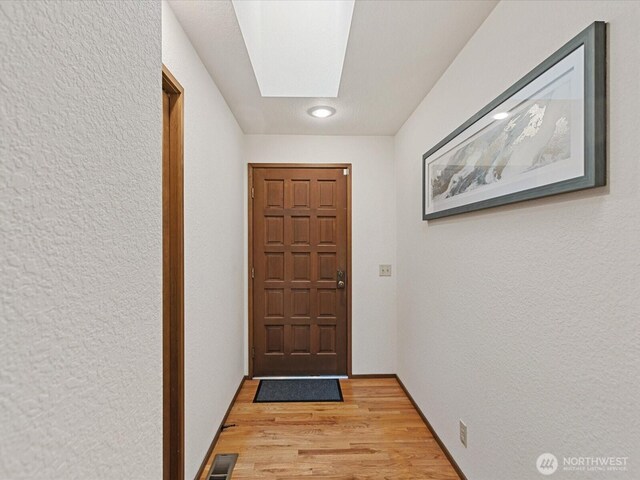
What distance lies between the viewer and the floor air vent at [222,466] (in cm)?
207

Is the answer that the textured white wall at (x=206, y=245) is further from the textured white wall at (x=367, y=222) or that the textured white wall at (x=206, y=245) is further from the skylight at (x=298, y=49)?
the textured white wall at (x=367, y=222)

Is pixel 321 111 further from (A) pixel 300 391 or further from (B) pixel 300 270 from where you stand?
(A) pixel 300 391

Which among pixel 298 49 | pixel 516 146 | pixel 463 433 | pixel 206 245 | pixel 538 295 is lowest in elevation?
pixel 463 433

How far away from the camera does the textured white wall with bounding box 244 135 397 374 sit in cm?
362

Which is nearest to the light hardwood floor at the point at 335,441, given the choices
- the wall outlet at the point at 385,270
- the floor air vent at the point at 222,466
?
the floor air vent at the point at 222,466

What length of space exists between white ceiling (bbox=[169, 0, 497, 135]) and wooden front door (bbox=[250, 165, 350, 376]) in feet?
2.02

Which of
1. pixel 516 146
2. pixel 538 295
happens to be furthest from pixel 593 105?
pixel 538 295

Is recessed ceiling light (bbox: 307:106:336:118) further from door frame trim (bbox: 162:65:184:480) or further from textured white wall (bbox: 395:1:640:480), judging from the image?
door frame trim (bbox: 162:65:184:480)

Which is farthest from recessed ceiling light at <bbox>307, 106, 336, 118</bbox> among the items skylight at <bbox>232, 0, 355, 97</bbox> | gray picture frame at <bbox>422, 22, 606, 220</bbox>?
gray picture frame at <bbox>422, 22, 606, 220</bbox>

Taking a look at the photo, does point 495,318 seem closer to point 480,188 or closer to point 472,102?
point 480,188

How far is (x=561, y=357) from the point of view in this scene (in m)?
1.24
